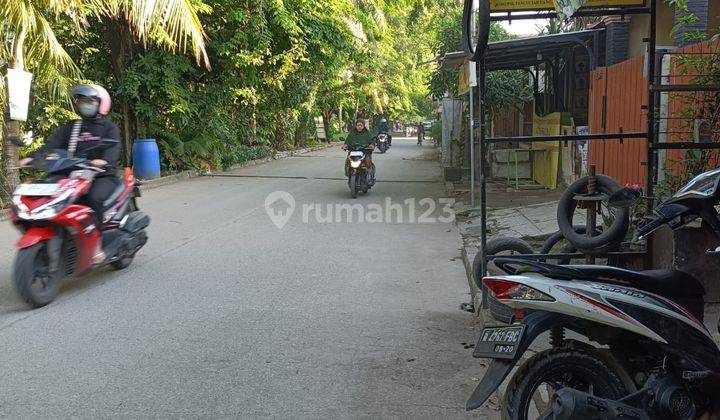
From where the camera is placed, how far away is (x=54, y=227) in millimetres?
6105

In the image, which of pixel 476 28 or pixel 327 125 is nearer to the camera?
pixel 476 28

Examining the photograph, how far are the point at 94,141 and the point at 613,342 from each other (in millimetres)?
5487

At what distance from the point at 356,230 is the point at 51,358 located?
6019mm

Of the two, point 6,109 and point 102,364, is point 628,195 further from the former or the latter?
point 6,109

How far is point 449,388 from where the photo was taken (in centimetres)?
432

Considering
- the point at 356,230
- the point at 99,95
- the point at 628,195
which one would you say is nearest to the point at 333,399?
the point at 628,195

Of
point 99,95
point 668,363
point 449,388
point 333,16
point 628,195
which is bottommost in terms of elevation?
point 449,388

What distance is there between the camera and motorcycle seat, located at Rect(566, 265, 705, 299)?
3127 mm

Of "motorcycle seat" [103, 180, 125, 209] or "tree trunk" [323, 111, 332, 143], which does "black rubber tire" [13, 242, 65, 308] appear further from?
"tree trunk" [323, 111, 332, 143]

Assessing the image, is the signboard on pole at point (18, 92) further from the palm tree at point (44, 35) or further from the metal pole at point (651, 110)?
the metal pole at point (651, 110)

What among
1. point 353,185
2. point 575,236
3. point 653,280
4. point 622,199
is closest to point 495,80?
point 353,185

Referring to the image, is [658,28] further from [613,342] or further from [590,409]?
[590,409]

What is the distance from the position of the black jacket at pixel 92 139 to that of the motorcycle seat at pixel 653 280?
206 inches

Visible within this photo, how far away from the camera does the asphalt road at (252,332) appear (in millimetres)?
4059
